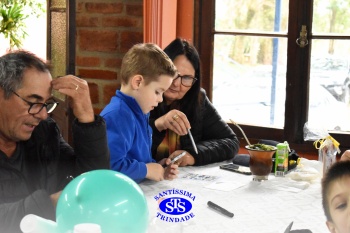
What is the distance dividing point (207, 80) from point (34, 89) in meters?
1.67

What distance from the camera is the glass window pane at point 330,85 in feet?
9.58

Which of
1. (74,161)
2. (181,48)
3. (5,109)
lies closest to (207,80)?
(181,48)

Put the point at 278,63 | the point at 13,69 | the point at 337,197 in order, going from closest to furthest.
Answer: the point at 337,197 → the point at 13,69 → the point at 278,63

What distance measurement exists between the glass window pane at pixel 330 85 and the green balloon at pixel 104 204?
80.9 inches

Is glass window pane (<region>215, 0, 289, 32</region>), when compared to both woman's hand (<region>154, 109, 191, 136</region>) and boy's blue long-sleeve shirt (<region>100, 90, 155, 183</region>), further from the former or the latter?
boy's blue long-sleeve shirt (<region>100, 90, 155, 183</region>)

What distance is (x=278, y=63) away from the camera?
308 centimetres

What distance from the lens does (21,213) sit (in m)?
1.52

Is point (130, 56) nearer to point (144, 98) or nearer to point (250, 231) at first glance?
point (144, 98)

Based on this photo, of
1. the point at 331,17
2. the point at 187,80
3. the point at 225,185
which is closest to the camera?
the point at 225,185

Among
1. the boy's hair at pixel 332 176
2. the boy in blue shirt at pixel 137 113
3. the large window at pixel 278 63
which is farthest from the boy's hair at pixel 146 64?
the large window at pixel 278 63

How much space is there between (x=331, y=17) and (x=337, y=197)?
178 centimetres

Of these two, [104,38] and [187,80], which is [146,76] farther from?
[104,38]

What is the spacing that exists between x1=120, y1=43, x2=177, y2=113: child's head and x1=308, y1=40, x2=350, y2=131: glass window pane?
110 centimetres

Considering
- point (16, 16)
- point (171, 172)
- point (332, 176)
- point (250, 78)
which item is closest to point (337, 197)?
point (332, 176)
